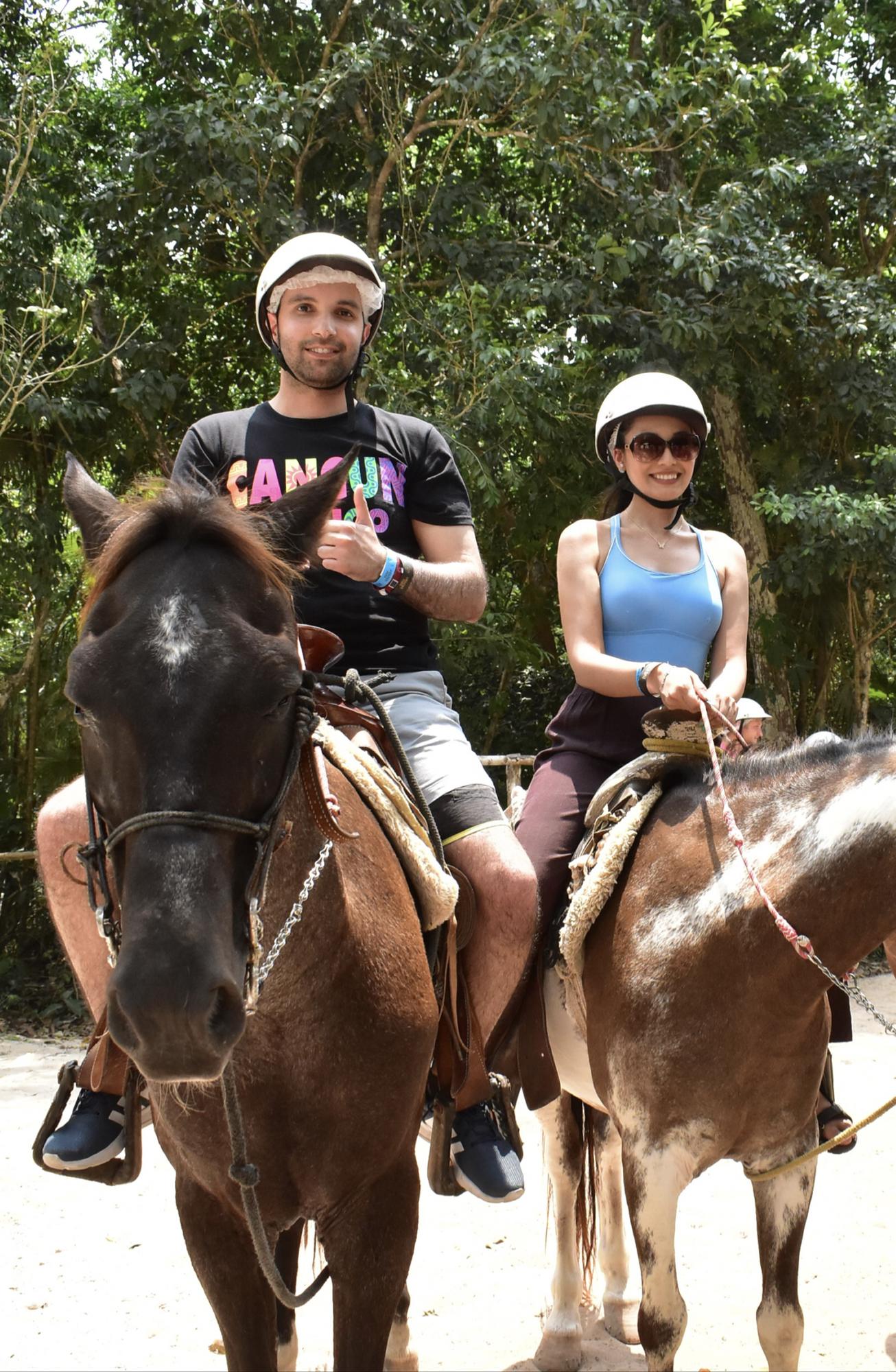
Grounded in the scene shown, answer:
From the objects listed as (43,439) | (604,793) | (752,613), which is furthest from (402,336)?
(604,793)

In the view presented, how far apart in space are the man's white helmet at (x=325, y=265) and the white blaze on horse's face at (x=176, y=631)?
5.55 ft

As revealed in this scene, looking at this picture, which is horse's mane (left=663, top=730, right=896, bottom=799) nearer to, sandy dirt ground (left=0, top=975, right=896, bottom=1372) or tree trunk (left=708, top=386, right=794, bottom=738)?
sandy dirt ground (left=0, top=975, right=896, bottom=1372)

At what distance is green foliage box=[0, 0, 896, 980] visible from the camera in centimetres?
822

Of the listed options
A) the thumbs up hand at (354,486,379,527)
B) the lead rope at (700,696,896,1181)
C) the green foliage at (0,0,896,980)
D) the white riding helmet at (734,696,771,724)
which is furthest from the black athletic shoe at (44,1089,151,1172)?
the green foliage at (0,0,896,980)

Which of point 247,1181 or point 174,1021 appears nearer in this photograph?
point 174,1021

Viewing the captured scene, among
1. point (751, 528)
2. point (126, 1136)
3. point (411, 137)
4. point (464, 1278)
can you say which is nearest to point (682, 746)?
point (126, 1136)

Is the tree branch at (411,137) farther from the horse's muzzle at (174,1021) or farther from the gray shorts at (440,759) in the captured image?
the horse's muzzle at (174,1021)

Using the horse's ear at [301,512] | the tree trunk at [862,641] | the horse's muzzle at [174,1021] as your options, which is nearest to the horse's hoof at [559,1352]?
the horse's muzzle at [174,1021]

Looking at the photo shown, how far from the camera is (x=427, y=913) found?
275 centimetres

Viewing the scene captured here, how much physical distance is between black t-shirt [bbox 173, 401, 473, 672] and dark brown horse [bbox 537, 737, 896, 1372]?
99cm

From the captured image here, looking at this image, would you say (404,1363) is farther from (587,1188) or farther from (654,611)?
(654,611)

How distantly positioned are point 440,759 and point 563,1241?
2052 mm

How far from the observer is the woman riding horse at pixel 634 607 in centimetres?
372

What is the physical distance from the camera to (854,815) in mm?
2945
